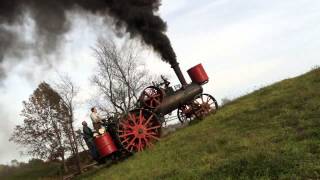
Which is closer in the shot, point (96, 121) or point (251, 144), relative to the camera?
point (251, 144)

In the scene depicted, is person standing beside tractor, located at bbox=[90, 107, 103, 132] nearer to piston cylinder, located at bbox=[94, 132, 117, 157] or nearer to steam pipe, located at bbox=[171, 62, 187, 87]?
piston cylinder, located at bbox=[94, 132, 117, 157]

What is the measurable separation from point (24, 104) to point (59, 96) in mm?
3060

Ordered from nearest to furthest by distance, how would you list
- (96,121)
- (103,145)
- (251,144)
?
(251,144) → (103,145) → (96,121)

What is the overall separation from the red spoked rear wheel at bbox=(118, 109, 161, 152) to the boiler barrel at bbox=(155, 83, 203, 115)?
54 cm

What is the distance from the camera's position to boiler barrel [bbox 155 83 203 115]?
67.8ft

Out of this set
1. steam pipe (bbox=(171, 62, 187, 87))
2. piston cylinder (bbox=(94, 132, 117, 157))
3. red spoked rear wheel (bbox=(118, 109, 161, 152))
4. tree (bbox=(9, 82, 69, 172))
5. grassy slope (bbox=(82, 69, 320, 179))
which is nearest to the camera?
grassy slope (bbox=(82, 69, 320, 179))

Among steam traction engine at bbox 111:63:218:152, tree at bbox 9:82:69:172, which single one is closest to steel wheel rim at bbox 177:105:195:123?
steam traction engine at bbox 111:63:218:152

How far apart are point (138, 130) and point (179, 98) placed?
2365mm

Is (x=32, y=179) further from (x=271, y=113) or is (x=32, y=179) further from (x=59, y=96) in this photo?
(x=271, y=113)

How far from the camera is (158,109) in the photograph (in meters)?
20.5

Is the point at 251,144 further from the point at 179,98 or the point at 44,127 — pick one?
the point at 44,127

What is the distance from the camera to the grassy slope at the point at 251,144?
11.7 m

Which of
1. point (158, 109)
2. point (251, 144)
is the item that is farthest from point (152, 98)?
point (251, 144)

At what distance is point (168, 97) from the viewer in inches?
822
